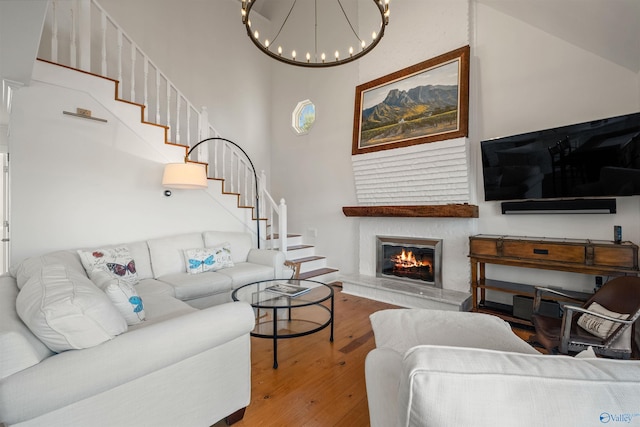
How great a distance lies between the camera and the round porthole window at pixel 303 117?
5.54 metres

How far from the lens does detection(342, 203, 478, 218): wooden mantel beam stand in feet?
11.1

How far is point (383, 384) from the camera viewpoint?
1.05 meters

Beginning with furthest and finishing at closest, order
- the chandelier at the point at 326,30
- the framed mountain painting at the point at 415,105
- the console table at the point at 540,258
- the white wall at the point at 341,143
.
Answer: the chandelier at the point at 326,30, the white wall at the point at 341,143, the framed mountain painting at the point at 415,105, the console table at the point at 540,258

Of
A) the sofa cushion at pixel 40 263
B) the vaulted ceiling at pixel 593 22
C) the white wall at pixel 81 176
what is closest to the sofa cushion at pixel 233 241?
the white wall at pixel 81 176

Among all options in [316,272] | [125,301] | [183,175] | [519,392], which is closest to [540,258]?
[519,392]

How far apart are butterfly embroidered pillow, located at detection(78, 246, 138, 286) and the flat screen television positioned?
151 inches

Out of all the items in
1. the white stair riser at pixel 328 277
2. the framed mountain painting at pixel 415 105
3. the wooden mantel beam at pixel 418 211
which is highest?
the framed mountain painting at pixel 415 105

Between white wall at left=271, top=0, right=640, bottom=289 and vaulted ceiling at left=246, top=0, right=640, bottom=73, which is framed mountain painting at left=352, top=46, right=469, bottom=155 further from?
vaulted ceiling at left=246, top=0, right=640, bottom=73

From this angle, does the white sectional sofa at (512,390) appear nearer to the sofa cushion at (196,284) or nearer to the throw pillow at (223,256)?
the sofa cushion at (196,284)

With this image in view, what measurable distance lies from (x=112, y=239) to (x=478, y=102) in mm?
4533

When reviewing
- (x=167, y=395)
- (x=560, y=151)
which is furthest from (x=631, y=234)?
(x=167, y=395)

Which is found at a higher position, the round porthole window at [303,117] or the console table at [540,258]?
the round porthole window at [303,117]

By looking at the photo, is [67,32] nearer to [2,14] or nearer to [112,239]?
[112,239]

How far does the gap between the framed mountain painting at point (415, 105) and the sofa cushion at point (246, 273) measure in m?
2.16
